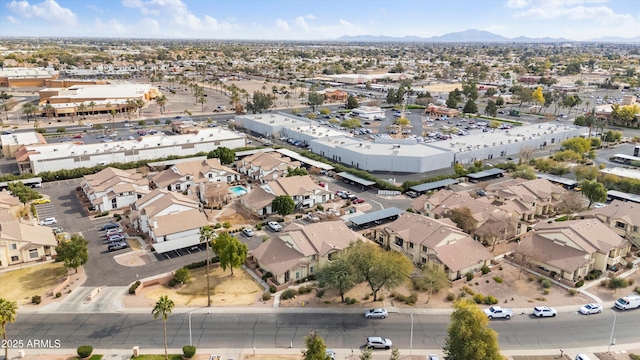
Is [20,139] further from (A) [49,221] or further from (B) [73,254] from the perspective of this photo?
(B) [73,254]

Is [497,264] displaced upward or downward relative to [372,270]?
downward

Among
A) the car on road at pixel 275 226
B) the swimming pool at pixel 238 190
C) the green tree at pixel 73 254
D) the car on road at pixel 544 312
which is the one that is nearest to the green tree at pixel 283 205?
the car on road at pixel 275 226

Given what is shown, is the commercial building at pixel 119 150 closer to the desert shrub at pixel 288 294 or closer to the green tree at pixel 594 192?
the desert shrub at pixel 288 294

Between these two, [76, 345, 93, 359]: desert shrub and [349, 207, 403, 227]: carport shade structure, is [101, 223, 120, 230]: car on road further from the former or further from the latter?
[349, 207, 403, 227]: carport shade structure

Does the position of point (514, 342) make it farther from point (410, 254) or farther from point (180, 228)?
point (180, 228)

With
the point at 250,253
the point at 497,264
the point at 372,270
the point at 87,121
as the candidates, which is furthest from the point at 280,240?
the point at 87,121

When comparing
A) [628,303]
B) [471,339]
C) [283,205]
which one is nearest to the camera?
[471,339]

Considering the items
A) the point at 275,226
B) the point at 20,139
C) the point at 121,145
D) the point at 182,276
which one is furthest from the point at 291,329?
the point at 20,139
